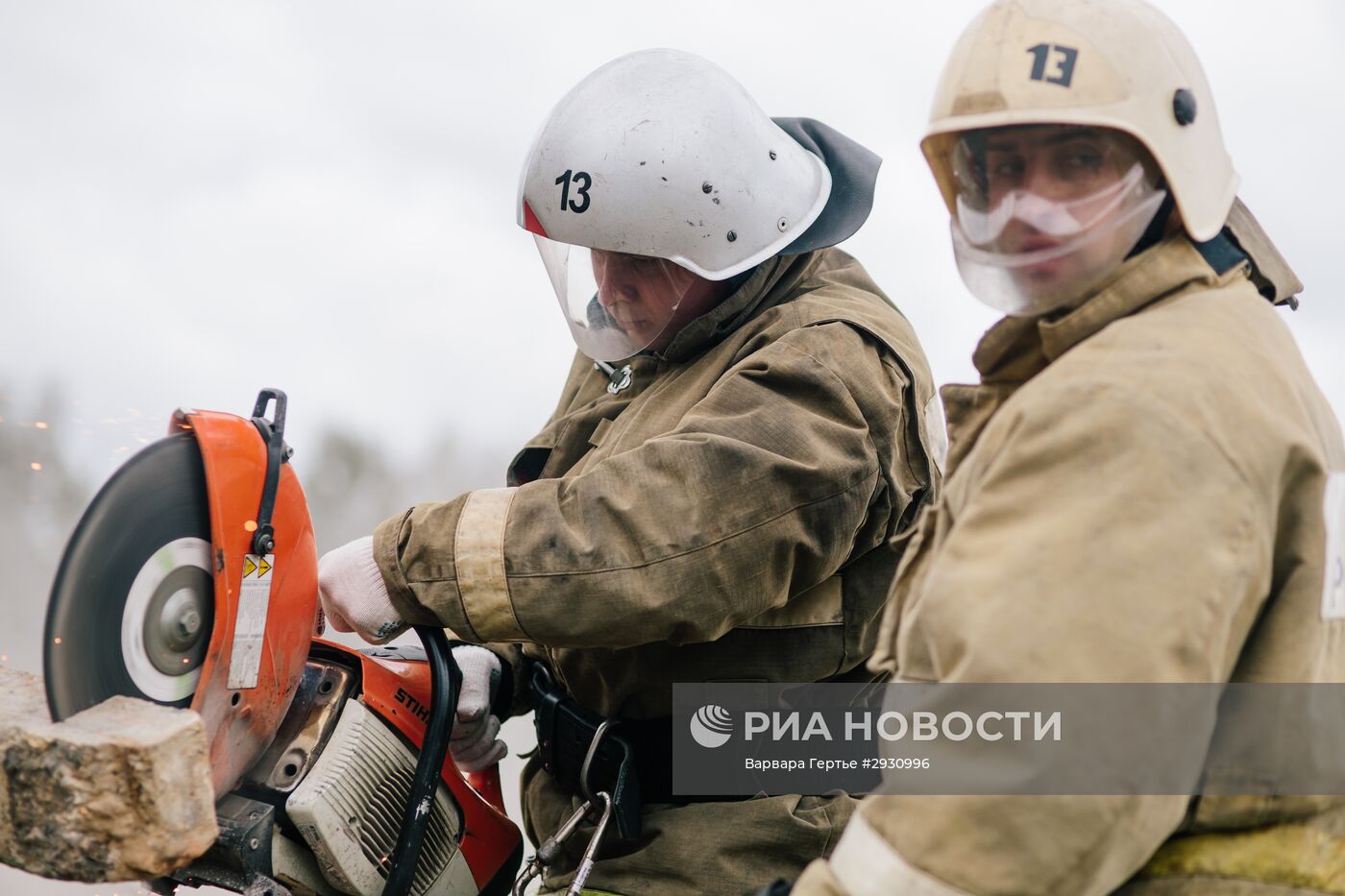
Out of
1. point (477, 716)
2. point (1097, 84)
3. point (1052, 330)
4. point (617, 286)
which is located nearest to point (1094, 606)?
point (1052, 330)

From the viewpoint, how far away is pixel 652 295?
263cm

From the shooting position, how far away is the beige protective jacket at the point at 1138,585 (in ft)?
4.11

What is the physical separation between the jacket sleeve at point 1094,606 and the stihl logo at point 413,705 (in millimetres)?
1349

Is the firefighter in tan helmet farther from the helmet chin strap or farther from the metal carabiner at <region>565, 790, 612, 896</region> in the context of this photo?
the metal carabiner at <region>565, 790, 612, 896</region>

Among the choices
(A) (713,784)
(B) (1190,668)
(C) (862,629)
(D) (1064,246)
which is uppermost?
(D) (1064,246)

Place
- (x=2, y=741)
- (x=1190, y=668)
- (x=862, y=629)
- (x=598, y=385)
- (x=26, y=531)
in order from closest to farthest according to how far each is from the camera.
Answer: (x=1190, y=668) → (x=2, y=741) → (x=862, y=629) → (x=598, y=385) → (x=26, y=531)

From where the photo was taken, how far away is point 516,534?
221 centimetres

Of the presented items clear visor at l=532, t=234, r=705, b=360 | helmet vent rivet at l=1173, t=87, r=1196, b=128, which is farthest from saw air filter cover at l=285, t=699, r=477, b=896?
helmet vent rivet at l=1173, t=87, r=1196, b=128

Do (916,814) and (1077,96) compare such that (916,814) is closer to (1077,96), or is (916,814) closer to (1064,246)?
Result: (1064,246)

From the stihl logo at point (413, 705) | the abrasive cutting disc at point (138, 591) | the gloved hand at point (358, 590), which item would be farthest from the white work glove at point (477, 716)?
the abrasive cutting disc at point (138, 591)

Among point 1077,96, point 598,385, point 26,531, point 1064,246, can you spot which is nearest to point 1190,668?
point 1064,246

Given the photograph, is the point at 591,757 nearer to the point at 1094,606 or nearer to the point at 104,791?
the point at 104,791

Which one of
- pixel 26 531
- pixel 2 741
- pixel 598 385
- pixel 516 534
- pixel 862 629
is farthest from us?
pixel 26 531

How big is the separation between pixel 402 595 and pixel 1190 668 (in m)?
1.44
